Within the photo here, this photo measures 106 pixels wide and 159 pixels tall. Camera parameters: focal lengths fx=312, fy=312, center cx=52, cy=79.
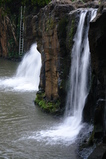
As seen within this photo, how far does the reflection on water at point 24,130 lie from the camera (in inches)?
322

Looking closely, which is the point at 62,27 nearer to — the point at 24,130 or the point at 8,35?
the point at 24,130

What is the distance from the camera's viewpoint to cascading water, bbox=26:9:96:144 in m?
10.2

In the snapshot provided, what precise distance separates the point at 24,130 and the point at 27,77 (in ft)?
35.2

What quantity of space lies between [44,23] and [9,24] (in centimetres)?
1820

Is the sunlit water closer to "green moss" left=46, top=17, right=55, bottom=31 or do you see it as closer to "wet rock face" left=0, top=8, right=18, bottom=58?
"green moss" left=46, top=17, right=55, bottom=31

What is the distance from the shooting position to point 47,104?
12609 mm

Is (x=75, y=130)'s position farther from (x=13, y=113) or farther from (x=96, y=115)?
(x=13, y=113)

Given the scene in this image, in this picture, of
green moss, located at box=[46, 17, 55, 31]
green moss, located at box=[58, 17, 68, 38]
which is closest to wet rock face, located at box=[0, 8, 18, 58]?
green moss, located at box=[46, 17, 55, 31]

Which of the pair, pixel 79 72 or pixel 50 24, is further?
pixel 50 24

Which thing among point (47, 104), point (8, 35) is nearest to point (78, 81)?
point (47, 104)

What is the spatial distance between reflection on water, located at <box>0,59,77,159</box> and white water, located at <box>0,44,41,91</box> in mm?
1937

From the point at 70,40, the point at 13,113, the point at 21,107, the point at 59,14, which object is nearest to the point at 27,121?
the point at 13,113

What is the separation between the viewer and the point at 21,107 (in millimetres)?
12883

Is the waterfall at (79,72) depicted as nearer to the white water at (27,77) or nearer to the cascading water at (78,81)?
the cascading water at (78,81)
